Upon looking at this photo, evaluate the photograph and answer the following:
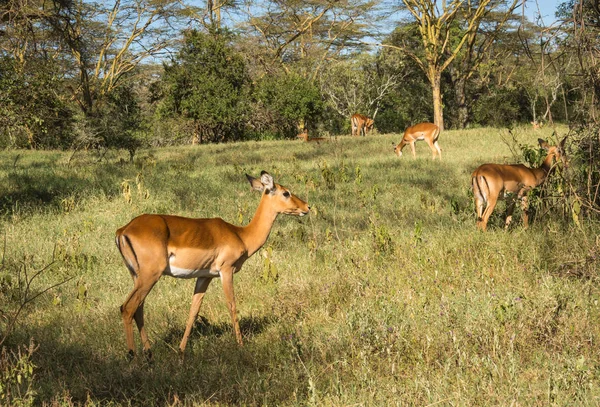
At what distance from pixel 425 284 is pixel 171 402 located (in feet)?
8.12

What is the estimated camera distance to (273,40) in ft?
124

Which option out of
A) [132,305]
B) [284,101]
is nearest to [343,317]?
[132,305]

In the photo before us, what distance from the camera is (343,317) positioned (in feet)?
15.0

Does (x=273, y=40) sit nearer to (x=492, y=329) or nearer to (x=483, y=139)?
(x=483, y=139)


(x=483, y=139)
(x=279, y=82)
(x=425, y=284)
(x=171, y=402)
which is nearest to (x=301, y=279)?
(x=425, y=284)

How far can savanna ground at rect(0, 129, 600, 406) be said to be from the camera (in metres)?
3.48

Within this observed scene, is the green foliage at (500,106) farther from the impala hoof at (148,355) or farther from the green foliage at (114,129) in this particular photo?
the impala hoof at (148,355)

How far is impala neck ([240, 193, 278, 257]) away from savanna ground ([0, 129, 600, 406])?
575mm

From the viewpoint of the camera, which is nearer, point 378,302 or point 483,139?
point 378,302

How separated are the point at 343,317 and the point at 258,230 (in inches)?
37.0

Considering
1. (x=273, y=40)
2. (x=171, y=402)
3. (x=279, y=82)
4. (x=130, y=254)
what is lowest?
(x=171, y=402)

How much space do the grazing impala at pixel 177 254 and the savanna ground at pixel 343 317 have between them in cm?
31

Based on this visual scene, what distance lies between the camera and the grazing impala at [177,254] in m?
4.05

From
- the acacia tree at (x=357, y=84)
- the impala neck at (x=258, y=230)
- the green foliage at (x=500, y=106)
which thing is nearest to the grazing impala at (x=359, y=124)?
the acacia tree at (x=357, y=84)
